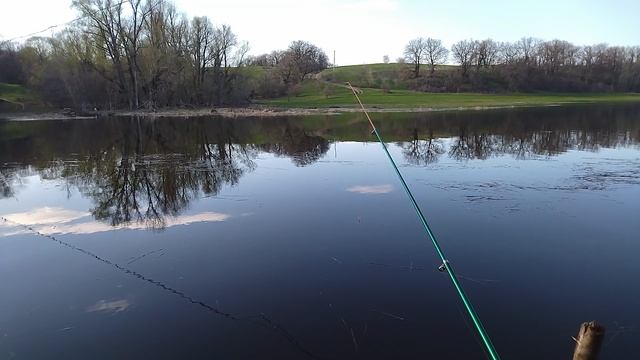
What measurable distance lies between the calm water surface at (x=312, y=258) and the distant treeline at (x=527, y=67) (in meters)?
77.8

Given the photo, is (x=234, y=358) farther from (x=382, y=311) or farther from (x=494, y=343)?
(x=494, y=343)

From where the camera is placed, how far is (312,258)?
9.12 metres

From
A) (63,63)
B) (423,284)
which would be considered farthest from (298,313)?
(63,63)

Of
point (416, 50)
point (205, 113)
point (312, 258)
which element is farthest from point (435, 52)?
point (312, 258)

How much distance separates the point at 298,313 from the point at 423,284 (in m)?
2.31

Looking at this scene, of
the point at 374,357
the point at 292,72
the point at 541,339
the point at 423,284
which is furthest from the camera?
the point at 292,72

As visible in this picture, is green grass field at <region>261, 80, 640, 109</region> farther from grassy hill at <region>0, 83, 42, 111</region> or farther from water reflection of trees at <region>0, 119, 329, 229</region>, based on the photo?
grassy hill at <region>0, 83, 42, 111</region>

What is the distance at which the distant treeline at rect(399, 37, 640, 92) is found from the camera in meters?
92.6

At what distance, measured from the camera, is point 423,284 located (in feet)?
26.2

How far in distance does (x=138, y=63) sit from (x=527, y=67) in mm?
75729

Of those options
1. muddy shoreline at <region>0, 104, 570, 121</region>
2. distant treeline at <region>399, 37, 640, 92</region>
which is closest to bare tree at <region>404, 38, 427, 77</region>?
distant treeline at <region>399, 37, 640, 92</region>

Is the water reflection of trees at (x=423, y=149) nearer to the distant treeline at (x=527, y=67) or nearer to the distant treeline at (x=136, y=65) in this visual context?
the distant treeline at (x=136, y=65)

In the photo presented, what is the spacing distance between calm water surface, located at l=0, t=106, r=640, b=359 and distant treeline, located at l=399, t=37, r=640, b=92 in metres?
77.8

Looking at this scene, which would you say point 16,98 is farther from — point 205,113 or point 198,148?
point 198,148
